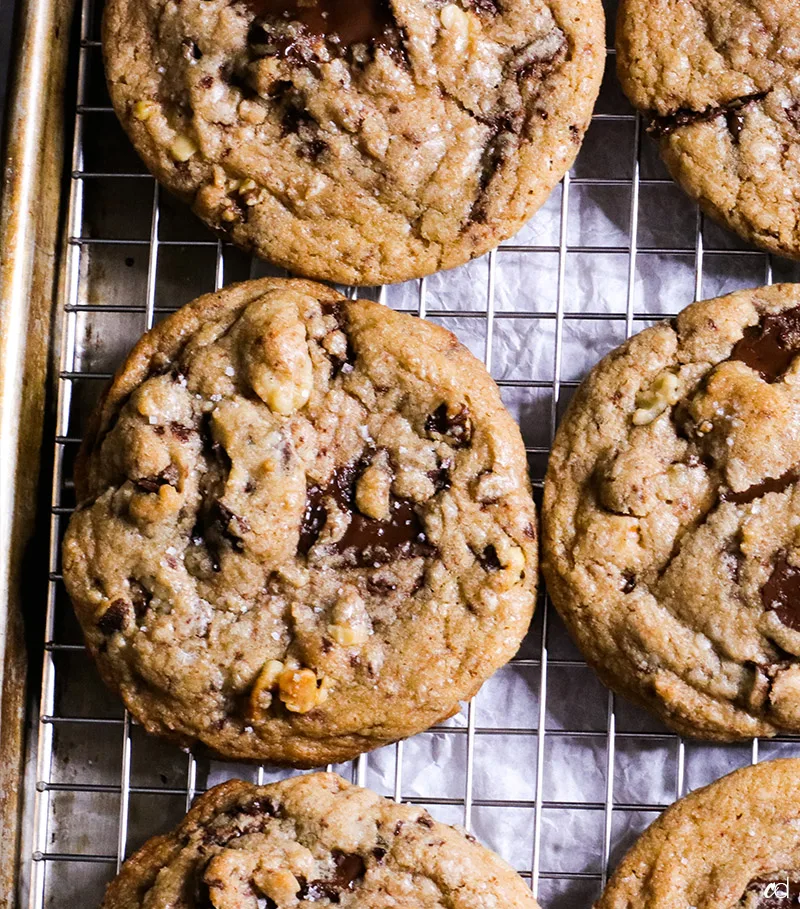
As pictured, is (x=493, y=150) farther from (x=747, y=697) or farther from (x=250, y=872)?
(x=250, y=872)

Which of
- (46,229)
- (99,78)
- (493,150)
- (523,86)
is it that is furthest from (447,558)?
(99,78)

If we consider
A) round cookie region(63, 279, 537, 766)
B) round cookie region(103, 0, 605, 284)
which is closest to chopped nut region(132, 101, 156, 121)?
round cookie region(103, 0, 605, 284)

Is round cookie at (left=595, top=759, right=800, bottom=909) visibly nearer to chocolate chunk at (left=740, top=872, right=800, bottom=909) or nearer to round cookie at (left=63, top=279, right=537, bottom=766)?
chocolate chunk at (left=740, top=872, right=800, bottom=909)

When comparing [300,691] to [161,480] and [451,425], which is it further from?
[451,425]

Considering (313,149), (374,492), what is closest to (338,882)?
(374,492)

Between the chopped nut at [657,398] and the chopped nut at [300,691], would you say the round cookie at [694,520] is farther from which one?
the chopped nut at [300,691]
